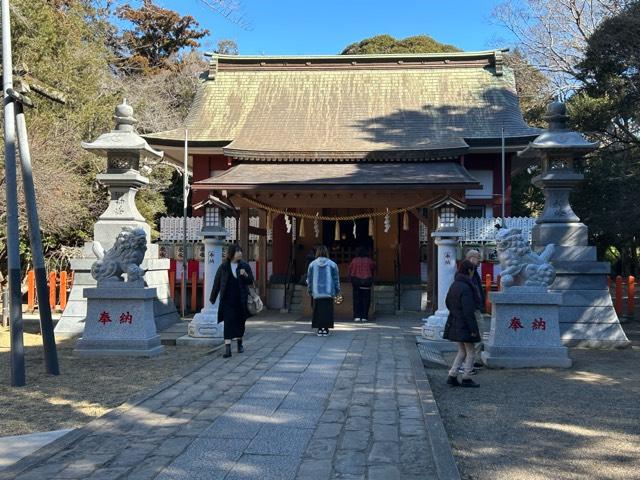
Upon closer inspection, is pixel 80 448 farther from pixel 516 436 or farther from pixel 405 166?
pixel 405 166

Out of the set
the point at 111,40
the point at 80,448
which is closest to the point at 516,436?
the point at 80,448

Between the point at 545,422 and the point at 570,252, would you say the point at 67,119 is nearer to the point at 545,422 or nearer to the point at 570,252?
the point at 570,252

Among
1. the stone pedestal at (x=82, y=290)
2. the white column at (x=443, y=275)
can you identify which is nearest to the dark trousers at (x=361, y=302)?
the white column at (x=443, y=275)

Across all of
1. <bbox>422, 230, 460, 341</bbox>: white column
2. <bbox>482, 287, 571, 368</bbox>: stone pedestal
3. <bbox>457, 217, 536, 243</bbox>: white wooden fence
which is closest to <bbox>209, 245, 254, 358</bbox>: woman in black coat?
<bbox>422, 230, 460, 341</bbox>: white column

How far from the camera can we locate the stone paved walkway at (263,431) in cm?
397

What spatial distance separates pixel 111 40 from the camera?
30.1 metres

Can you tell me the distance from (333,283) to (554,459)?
22.1 feet

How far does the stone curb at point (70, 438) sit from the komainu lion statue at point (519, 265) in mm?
4920

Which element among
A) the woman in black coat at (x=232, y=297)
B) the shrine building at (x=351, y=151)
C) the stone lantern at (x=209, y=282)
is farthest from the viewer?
the shrine building at (x=351, y=151)

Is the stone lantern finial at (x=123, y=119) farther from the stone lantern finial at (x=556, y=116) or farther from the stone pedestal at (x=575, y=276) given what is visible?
the stone lantern finial at (x=556, y=116)

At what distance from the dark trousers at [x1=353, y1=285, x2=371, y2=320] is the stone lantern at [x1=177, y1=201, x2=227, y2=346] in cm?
388

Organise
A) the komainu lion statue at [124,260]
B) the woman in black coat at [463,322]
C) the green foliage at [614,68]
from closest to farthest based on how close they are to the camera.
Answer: the woman in black coat at [463,322] < the komainu lion statue at [124,260] < the green foliage at [614,68]

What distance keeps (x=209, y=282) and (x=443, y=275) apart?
435 centimetres

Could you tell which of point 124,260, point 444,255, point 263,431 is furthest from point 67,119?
point 263,431
